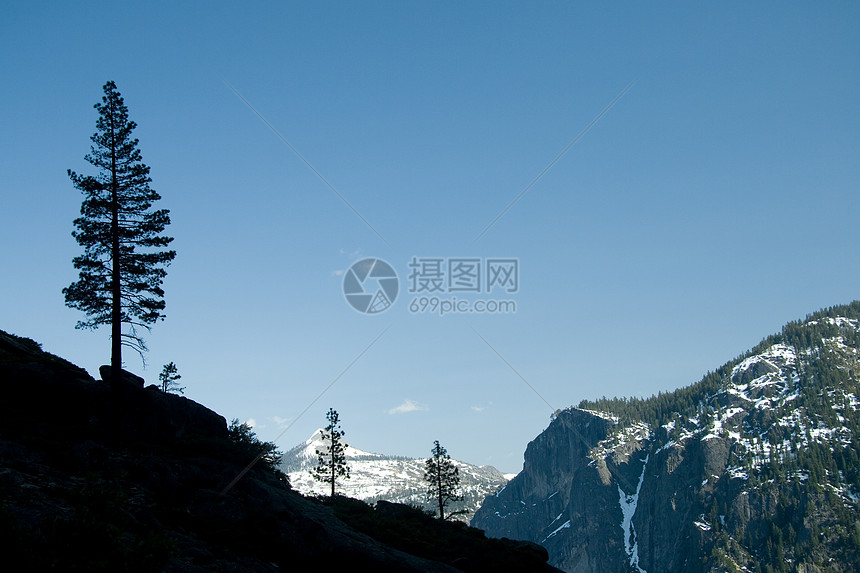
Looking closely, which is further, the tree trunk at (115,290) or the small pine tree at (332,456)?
the small pine tree at (332,456)

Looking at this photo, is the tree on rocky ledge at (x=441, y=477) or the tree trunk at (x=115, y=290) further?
the tree on rocky ledge at (x=441, y=477)

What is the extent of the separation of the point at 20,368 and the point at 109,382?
4.72 m

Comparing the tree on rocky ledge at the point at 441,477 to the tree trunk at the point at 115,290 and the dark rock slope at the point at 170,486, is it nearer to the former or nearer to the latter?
the dark rock slope at the point at 170,486

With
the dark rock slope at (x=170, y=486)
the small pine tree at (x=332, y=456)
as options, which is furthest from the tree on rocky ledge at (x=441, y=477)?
the dark rock slope at (x=170, y=486)

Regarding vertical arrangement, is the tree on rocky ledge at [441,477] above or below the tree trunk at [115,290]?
below

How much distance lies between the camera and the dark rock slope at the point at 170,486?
2364 centimetres

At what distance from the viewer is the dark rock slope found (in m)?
23.6

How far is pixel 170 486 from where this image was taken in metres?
29.1

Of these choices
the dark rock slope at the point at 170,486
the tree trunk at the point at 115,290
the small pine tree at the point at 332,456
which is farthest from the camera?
the small pine tree at the point at 332,456

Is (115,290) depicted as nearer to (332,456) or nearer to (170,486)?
(170,486)

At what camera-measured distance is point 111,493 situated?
14633mm

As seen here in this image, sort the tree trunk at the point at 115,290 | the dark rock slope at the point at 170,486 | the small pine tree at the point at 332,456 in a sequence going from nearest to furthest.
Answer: the dark rock slope at the point at 170,486
the tree trunk at the point at 115,290
the small pine tree at the point at 332,456

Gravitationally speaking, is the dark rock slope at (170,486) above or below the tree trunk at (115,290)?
below

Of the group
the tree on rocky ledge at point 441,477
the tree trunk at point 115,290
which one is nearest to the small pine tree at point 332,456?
the tree on rocky ledge at point 441,477
